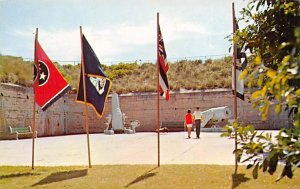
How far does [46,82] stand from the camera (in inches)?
400

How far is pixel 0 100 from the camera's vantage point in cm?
2255

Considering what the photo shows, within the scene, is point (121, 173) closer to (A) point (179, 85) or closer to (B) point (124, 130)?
(B) point (124, 130)

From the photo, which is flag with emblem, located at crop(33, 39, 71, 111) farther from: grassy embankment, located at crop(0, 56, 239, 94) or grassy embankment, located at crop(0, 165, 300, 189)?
grassy embankment, located at crop(0, 56, 239, 94)

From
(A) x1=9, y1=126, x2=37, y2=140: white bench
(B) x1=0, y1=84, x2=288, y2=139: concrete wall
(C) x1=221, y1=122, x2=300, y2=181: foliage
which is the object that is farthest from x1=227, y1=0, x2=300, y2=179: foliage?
(B) x1=0, y1=84, x2=288, y2=139: concrete wall

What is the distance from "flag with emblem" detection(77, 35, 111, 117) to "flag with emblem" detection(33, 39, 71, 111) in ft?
1.75

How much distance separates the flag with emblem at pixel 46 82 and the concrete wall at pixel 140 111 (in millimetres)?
15251

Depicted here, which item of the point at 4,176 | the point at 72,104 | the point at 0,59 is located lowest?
the point at 4,176

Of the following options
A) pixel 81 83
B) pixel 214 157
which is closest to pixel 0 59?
pixel 81 83

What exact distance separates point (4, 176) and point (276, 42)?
7.61 meters

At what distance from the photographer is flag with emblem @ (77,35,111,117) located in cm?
1009

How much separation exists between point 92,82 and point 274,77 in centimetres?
871

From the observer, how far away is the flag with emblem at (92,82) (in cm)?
1009

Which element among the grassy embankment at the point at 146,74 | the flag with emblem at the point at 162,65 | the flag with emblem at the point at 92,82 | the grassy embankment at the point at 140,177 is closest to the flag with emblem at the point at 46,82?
the flag with emblem at the point at 92,82

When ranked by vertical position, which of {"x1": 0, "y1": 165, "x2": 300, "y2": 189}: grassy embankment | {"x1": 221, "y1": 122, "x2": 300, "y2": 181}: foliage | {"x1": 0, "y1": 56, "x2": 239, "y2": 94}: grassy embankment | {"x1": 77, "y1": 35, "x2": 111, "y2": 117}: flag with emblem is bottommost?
{"x1": 0, "y1": 165, "x2": 300, "y2": 189}: grassy embankment
